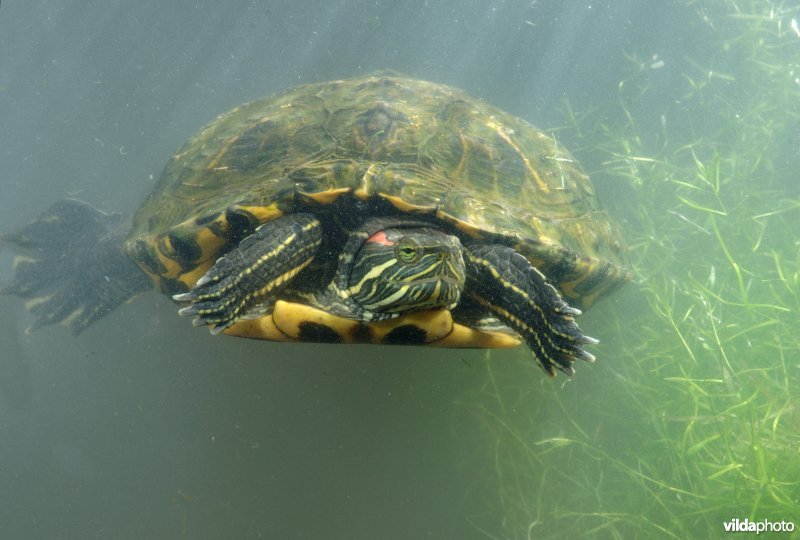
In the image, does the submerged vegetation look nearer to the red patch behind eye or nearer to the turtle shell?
the turtle shell

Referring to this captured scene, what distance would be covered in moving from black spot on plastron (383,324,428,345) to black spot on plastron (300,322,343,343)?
0.33 meters

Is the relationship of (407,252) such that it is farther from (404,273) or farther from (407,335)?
(407,335)

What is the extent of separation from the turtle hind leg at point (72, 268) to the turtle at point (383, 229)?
5.75 ft

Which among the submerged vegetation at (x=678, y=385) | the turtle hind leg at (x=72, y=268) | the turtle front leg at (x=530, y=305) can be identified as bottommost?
the turtle hind leg at (x=72, y=268)

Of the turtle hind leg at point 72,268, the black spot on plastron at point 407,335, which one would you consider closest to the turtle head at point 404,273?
the black spot on plastron at point 407,335

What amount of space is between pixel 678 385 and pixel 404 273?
3.39 m

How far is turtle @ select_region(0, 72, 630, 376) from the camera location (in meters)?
2.52

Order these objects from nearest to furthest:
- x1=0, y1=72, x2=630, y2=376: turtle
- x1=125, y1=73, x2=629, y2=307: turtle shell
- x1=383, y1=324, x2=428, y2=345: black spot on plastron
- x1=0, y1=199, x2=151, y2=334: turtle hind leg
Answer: x1=0, y1=72, x2=630, y2=376: turtle
x1=383, y1=324, x2=428, y2=345: black spot on plastron
x1=125, y1=73, x2=629, y2=307: turtle shell
x1=0, y1=199, x2=151, y2=334: turtle hind leg

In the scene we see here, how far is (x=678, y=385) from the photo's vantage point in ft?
13.7

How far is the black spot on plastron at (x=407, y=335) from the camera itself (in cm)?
267

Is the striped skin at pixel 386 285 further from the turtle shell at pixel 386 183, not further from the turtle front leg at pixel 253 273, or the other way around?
the turtle shell at pixel 386 183

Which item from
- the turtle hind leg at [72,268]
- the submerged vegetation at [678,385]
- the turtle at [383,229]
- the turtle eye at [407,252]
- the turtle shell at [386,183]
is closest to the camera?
the turtle eye at [407,252]

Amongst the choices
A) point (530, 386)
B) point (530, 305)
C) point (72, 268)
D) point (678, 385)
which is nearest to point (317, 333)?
point (530, 305)

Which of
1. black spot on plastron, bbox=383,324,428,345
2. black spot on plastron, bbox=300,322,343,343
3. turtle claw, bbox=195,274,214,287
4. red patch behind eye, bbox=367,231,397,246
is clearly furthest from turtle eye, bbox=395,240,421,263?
turtle claw, bbox=195,274,214,287
